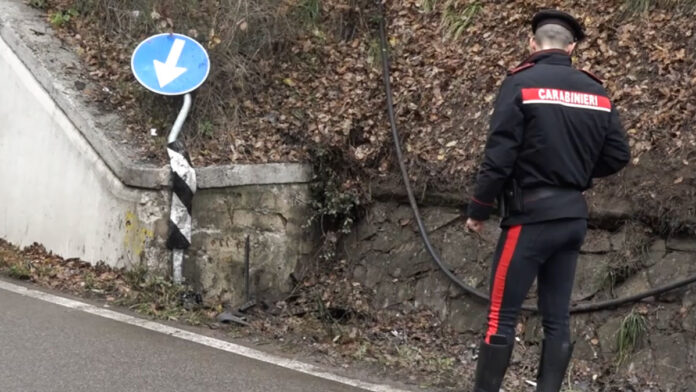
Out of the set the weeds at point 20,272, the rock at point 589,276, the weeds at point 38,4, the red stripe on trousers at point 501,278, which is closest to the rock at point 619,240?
the rock at point 589,276

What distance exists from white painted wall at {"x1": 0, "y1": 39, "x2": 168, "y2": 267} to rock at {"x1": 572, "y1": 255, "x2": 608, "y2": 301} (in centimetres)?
333

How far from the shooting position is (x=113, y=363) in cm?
574

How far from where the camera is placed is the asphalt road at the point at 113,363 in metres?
5.39

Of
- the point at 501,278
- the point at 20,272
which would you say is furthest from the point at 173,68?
the point at 501,278

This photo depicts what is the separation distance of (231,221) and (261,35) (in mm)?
2274

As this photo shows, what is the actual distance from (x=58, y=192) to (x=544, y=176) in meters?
5.12

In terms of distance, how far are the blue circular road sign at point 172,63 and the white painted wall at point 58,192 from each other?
2.77ft

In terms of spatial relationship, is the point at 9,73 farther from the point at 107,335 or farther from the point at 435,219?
the point at 435,219

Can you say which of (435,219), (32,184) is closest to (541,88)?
(435,219)

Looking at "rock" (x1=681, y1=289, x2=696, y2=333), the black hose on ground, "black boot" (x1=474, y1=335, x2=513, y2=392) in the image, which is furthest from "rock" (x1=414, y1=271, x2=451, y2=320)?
"black boot" (x1=474, y1=335, x2=513, y2=392)

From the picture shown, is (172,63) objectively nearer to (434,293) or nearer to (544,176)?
(434,293)

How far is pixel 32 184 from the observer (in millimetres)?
8484

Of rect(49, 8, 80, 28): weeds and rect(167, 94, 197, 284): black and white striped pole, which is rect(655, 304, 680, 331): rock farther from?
rect(49, 8, 80, 28): weeds

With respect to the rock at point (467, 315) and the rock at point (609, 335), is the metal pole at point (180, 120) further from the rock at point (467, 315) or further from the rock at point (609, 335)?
the rock at point (609, 335)
